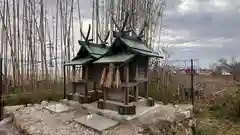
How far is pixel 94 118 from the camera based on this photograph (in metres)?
4.07

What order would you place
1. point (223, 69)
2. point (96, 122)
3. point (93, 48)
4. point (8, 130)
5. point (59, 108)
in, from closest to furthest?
point (96, 122) < point (8, 130) < point (59, 108) < point (93, 48) < point (223, 69)

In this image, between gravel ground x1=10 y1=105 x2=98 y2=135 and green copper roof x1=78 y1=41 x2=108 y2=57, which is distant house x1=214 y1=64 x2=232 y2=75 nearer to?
green copper roof x1=78 y1=41 x2=108 y2=57

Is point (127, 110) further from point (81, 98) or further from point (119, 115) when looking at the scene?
point (81, 98)

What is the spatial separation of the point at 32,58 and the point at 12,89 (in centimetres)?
106

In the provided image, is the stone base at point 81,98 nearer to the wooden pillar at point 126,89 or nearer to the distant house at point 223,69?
the wooden pillar at point 126,89

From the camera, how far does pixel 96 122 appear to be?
3.86 metres

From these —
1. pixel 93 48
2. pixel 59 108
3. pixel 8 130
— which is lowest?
pixel 8 130

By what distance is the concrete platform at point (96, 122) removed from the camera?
3.64 metres

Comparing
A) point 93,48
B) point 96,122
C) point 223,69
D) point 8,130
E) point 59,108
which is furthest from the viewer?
point 223,69

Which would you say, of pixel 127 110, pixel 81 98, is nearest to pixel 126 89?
pixel 127 110

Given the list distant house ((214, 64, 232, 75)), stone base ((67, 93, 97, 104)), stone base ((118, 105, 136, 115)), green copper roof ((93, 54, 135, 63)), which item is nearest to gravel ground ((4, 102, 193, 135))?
stone base ((118, 105, 136, 115))

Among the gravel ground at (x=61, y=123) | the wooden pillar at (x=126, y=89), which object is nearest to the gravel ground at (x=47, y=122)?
the gravel ground at (x=61, y=123)

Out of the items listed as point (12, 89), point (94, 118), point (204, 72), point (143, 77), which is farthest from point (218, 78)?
point (12, 89)

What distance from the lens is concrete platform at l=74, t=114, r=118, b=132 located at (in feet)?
11.9
